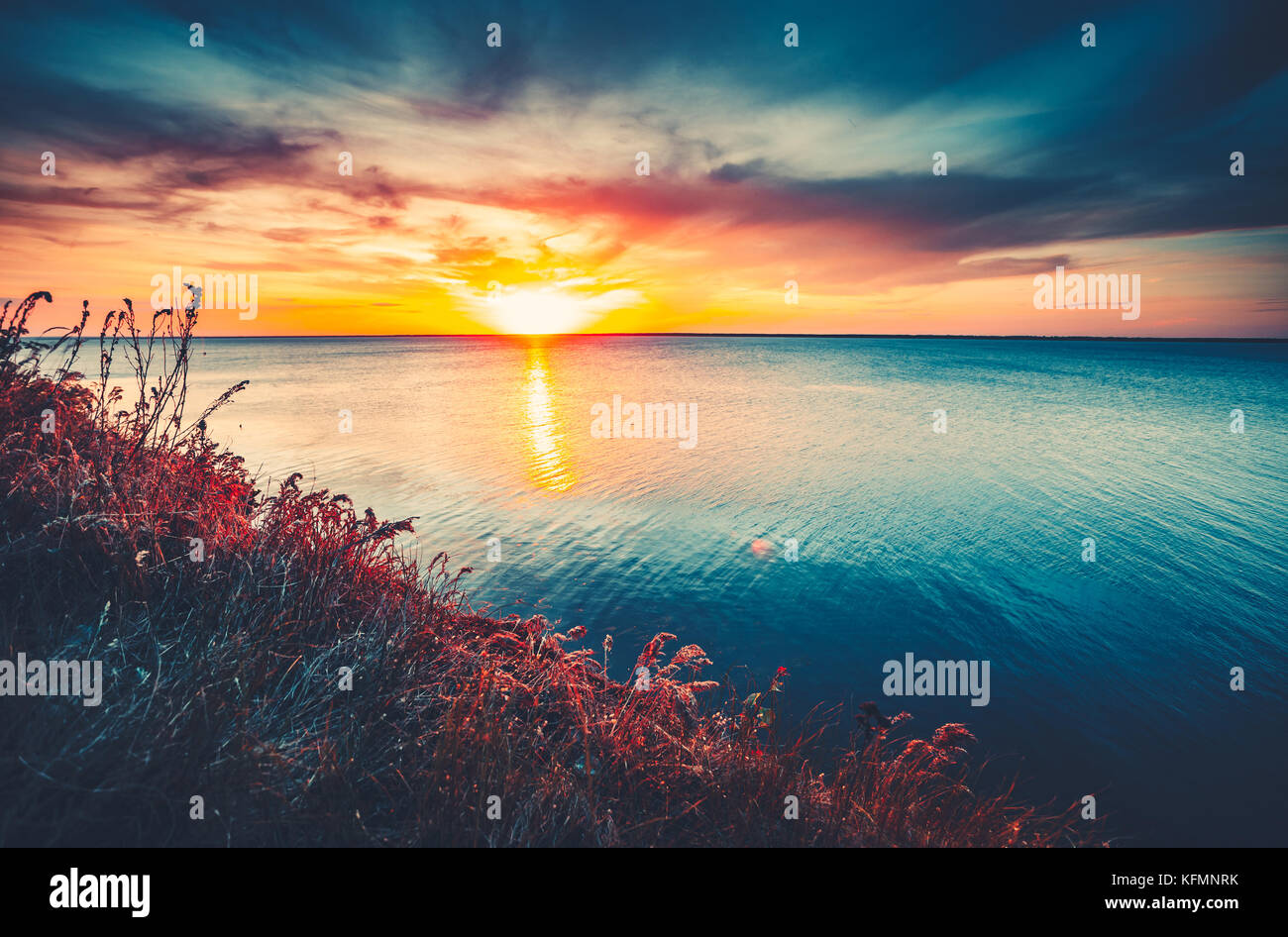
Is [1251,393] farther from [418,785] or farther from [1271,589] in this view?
[418,785]

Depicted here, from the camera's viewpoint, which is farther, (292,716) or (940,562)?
(940,562)

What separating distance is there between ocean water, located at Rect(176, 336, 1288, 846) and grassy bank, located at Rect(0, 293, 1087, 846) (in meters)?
2.79

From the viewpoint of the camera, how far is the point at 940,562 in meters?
15.9

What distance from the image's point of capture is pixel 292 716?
434 cm

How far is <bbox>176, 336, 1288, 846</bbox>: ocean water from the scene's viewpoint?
30.6ft

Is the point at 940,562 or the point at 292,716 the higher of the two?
the point at 292,716

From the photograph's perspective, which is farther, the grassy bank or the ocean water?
the ocean water

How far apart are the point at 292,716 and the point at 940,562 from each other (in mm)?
16578

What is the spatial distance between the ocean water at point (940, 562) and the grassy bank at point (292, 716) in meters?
2.79

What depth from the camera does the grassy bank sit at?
3488mm

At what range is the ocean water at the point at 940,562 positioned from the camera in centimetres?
932

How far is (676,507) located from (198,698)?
17.0 m

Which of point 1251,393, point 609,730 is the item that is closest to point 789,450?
point 609,730

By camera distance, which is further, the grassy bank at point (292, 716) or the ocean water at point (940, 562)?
the ocean water at point (940, 562)
